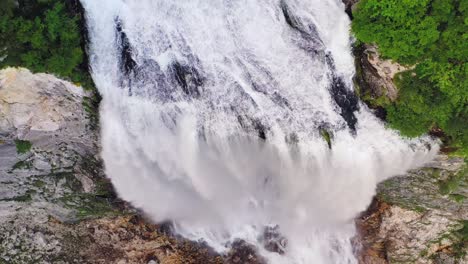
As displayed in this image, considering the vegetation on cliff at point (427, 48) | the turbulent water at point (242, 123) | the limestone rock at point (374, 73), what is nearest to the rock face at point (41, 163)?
the turbulent water at point (242, 123)

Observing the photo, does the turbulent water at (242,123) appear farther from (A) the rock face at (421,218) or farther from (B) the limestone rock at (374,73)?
(A) the rock face at (421,218)

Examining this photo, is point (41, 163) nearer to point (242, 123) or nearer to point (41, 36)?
point (41, 36)

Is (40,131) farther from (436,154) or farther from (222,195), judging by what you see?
(436,154)

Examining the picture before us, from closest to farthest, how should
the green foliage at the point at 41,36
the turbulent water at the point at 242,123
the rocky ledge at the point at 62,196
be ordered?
1. the green foliage at the point at 41,36
2. the turbulent water at the point at 242,123
3. the rocky ledge at the point at 62,196

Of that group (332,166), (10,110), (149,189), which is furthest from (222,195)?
(10,110)

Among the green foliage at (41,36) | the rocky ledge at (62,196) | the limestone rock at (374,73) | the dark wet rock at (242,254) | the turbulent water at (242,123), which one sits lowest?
the rocky ledge at (62,196)

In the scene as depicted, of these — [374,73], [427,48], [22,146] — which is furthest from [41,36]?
[427,48]

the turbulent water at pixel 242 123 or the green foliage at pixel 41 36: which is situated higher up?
the turbulent water at pixel 242 123
